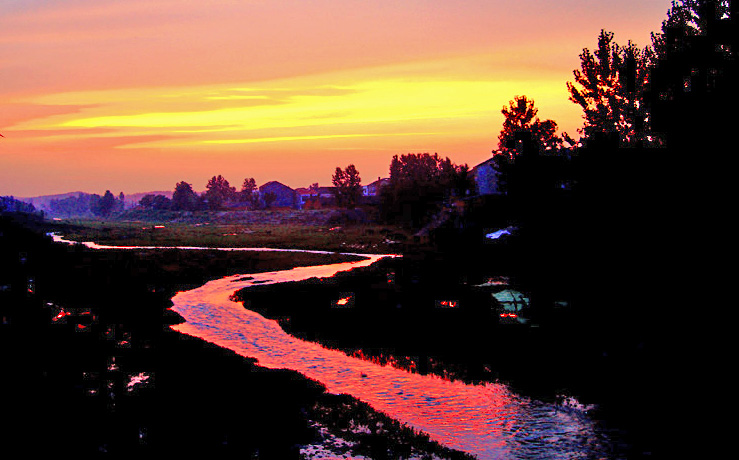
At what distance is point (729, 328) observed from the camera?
1175 centimetres

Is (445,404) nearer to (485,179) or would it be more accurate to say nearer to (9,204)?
(485,179)

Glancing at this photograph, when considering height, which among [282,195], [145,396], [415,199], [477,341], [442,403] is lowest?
[442,403]

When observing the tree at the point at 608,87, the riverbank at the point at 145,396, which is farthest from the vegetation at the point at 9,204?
the tree at the point at 608,87

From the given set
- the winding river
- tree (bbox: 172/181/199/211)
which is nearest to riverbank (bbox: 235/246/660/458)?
the winding river

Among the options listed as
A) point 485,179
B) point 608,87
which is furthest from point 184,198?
point 608,87

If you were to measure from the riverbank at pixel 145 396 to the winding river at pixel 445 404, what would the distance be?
0.79 metres

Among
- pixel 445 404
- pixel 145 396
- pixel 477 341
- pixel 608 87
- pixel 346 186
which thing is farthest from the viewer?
pixel 346 186

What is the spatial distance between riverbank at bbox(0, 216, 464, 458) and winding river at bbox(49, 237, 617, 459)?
31.2 inches

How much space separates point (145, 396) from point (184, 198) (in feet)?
592

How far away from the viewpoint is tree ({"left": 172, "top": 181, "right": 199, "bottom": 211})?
597 ft

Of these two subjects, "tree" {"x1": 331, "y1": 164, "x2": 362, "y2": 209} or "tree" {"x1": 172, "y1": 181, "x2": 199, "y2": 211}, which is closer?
"tree" {"x1": 331, "y1": 164, "x2": 362, "y2": 209}

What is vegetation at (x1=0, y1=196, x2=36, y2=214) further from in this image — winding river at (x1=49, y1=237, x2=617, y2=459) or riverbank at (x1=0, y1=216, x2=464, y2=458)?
winding river at (x1=49, y1=237, x2=617, y2=459)

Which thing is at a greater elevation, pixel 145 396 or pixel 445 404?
pixel 145 396

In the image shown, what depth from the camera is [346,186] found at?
500 ft
